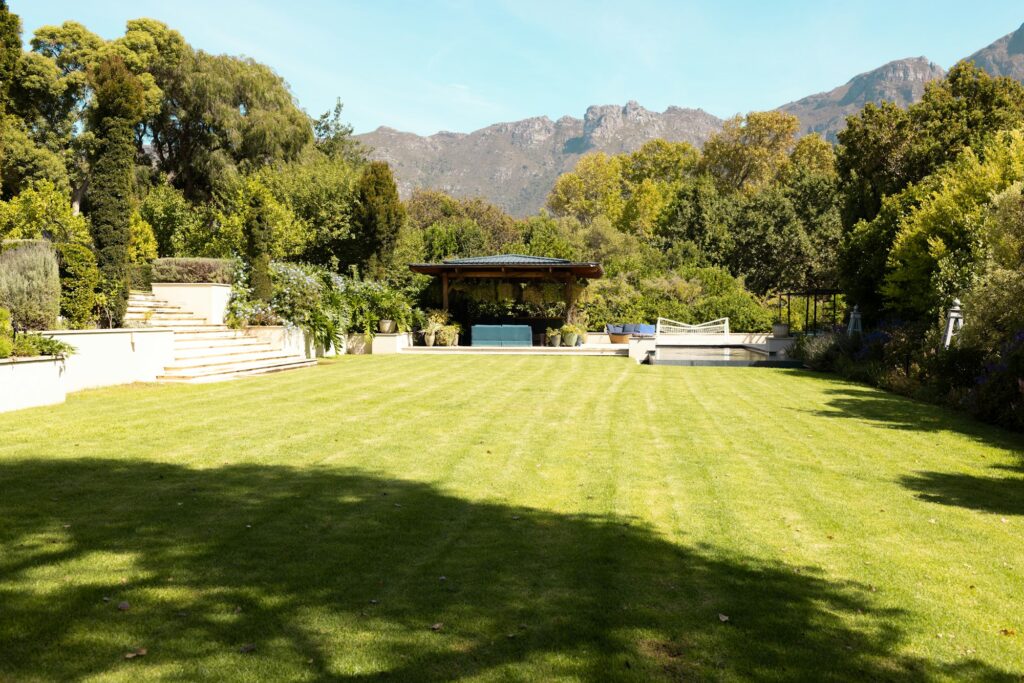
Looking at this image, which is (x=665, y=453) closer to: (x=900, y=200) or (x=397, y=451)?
(x=397, y=451)

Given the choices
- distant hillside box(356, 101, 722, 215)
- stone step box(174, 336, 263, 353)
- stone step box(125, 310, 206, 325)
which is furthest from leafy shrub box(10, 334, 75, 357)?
distant hillside box(356, 101, 722, 215)

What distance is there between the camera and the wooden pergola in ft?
72.9

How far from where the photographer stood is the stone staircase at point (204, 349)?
12.2m

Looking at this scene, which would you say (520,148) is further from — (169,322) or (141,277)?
(169,322)

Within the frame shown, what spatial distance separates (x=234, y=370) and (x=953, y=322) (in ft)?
43.0

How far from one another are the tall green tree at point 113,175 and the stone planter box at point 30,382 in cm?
404

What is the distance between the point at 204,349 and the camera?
1340 centimetres

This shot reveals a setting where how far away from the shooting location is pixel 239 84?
1367 inches

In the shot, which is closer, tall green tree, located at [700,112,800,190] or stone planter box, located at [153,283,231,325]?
stone planter box, located at [153,283,231,325]

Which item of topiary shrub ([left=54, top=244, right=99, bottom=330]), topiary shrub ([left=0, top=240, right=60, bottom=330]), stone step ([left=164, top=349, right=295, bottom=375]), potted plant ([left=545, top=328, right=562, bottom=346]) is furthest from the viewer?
potted plant ([left=545, top=328, right=562, bottom=346])

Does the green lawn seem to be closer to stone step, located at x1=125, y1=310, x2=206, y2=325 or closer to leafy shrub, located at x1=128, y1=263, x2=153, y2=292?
stone step, located at x1=125, y1=310, x2=206, y2=325

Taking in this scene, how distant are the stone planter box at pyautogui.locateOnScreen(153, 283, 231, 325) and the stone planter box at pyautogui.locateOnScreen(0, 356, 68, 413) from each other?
6.92 m

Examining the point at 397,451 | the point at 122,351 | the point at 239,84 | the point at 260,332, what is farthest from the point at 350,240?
the point at 397,451

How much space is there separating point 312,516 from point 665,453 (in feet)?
11.9
